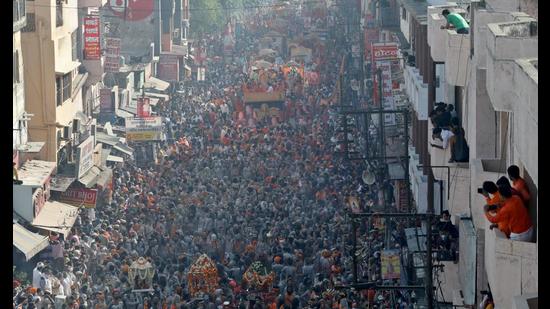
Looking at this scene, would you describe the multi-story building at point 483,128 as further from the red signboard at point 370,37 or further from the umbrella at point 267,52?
the umbrella at point 267,52

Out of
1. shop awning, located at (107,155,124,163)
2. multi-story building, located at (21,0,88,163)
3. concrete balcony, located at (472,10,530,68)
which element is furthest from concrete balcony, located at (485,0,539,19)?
shop awning, located at (107,155,124,163)

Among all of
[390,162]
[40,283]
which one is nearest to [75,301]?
[40,283]

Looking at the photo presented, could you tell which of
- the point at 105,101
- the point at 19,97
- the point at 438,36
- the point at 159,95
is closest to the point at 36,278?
the point at 19,97

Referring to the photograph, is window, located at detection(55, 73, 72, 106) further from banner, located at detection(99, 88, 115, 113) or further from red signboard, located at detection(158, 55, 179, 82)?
red signboard, located at detection(158, 55, 179, 82)

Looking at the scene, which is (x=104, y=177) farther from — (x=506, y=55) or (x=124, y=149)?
(x=506, y=55)

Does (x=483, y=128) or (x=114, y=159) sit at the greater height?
(x=483, y=128)

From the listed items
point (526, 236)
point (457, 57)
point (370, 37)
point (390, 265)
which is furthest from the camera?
point (370, 37)
